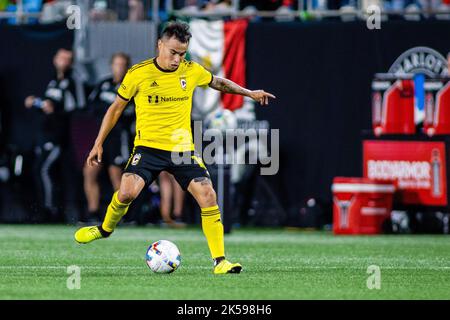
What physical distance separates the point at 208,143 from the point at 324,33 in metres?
2.41

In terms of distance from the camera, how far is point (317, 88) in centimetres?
1847

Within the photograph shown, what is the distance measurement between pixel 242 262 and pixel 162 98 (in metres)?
2.15

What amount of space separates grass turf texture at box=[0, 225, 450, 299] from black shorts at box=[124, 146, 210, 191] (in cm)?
85

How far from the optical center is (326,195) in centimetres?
1833

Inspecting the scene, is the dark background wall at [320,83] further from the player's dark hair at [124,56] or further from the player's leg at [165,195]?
the player's dark hair at [124,56]

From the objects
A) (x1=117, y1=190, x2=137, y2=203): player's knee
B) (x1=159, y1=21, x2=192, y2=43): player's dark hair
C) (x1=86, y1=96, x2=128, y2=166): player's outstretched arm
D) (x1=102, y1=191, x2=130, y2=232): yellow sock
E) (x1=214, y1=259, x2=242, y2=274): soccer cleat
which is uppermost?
(x1=159, y1=21, x2=192, y2=43): player's dark hair

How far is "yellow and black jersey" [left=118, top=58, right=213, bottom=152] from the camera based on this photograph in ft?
35.8

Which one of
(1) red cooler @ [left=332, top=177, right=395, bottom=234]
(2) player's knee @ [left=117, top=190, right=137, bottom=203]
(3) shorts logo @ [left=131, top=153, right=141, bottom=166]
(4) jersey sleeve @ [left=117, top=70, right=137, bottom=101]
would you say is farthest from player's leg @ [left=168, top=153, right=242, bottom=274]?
(1) red cooler @ [left=332, top=177, right=395, bottom=234]

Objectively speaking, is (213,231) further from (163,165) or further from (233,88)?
(233,88)

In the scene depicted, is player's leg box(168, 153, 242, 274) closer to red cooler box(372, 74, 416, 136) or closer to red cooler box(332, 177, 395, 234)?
red cooler box(332, 177, 395, 234)

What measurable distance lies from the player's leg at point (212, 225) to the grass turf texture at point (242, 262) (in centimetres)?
14

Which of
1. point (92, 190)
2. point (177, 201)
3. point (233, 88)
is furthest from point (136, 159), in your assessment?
point (92, 190)

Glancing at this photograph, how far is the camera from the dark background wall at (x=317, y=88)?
59.7 ft
